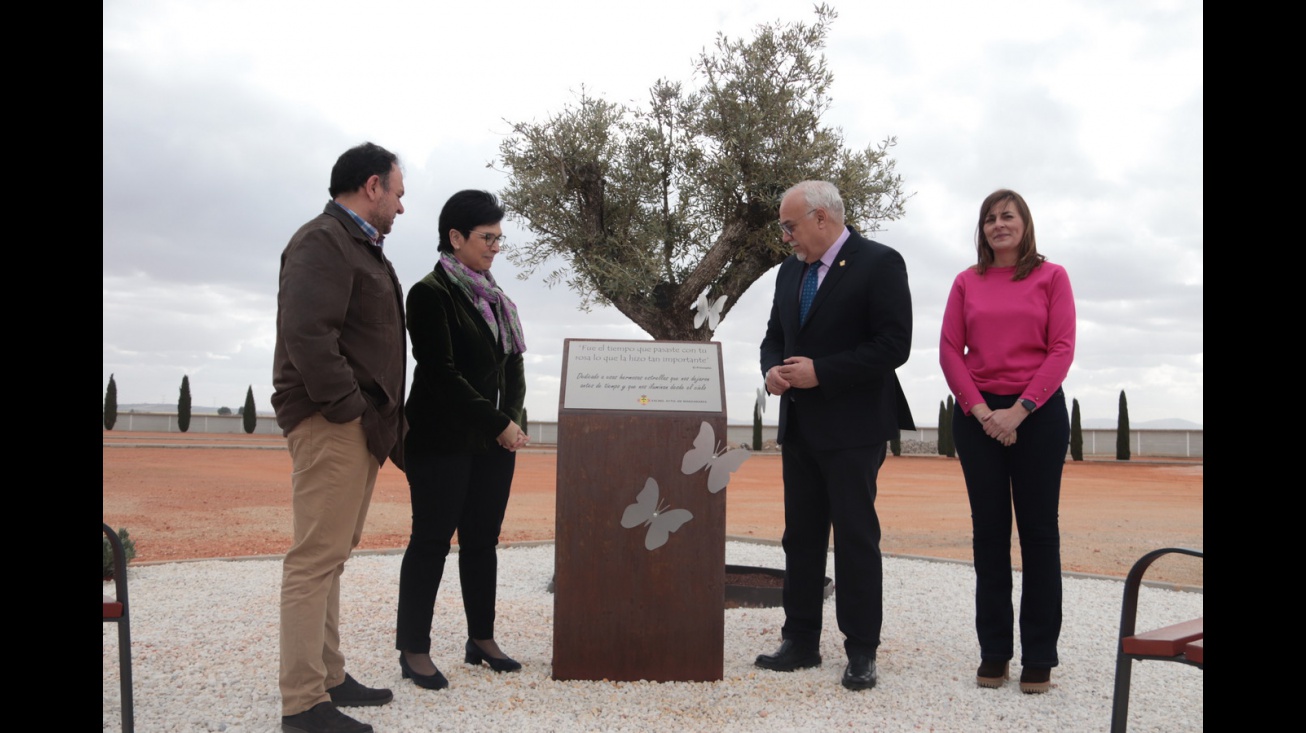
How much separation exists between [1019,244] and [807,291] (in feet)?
3.53

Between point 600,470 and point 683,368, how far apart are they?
27.2 inches

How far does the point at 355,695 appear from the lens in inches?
157

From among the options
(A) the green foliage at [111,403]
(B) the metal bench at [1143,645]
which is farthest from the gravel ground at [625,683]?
(A) the green foliage at [111,403]

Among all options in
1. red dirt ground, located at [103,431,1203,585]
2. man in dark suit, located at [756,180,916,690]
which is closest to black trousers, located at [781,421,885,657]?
man in dark suit, located at [756,180,916,690]

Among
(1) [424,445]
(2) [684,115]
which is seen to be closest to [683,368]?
(1) [424,445]

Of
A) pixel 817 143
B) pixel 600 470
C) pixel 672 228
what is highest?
pixel 817 143

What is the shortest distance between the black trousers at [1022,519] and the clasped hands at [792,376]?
30.7 inches

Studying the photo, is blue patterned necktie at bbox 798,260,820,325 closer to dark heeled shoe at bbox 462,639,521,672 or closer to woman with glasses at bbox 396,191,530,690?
woman with glasses at bbox 396,191,530,690

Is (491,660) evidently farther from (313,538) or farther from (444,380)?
(444,380)

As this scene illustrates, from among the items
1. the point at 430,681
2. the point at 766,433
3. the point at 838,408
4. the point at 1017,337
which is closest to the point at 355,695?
the point at 430,681

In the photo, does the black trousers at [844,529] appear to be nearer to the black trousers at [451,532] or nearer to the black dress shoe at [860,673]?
the black dress shoe at [860,673]

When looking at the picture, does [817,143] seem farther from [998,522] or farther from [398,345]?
[398,345]
